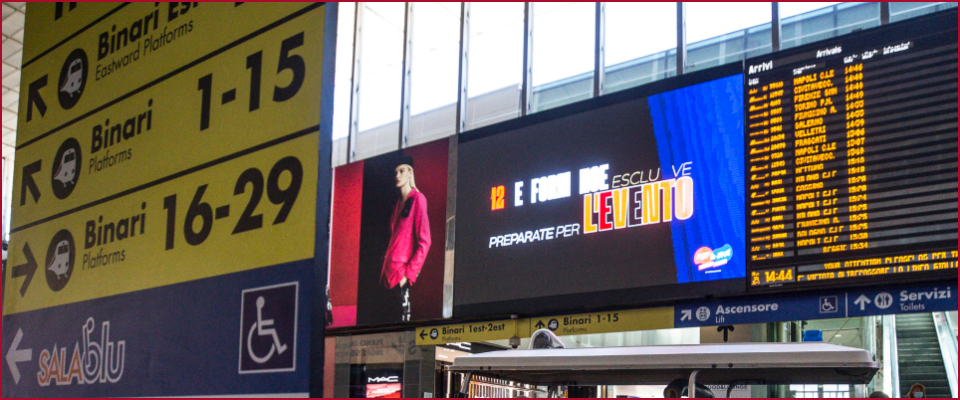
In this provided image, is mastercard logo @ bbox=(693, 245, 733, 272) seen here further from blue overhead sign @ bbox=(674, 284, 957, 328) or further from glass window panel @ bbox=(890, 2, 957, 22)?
glass window panel @ bbox=(890, 2, 957, 22)

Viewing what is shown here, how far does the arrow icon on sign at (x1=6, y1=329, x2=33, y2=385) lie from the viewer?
268cm

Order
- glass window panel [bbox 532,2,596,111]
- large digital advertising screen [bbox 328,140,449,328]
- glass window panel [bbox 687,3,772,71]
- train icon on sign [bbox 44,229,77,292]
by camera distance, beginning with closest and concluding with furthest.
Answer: train icon on sign [bbox 44,229,77,292], glass window panel [bbox 687,3,772,71], large digital advertising screen [bbox 328,140,449,328], glass window panel [bbox 532,2,596,111]

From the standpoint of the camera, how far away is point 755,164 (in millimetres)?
6863

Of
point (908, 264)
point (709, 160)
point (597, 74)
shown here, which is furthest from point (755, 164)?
point (597, 74)

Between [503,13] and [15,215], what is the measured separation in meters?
8.69

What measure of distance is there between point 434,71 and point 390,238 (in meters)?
2.90

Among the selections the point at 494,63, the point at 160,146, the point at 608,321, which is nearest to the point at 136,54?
the point at 160,146

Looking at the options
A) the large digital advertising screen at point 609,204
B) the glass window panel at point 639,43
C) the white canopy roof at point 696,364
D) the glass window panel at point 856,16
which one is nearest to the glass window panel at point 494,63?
the glass window panel at point 639,43

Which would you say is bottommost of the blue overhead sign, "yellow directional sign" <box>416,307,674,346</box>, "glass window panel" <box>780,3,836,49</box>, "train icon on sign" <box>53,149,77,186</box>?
"yellow directional sign" <box>416,307,674,346</box>

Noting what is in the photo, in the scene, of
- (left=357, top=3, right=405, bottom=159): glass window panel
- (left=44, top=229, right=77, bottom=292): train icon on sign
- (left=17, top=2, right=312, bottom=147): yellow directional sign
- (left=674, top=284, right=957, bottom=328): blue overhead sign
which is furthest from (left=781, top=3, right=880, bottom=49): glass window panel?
(left=44, top=229, right=77, bottom=292): train icon on sign

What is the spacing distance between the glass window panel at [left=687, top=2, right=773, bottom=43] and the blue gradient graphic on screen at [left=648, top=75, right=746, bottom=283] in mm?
1817

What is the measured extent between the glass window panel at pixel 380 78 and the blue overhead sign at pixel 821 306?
19.0 ft

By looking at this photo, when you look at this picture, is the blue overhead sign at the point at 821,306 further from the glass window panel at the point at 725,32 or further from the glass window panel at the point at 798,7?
the glass window panel at the point at 798,7

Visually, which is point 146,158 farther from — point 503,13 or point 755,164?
point 503,13
